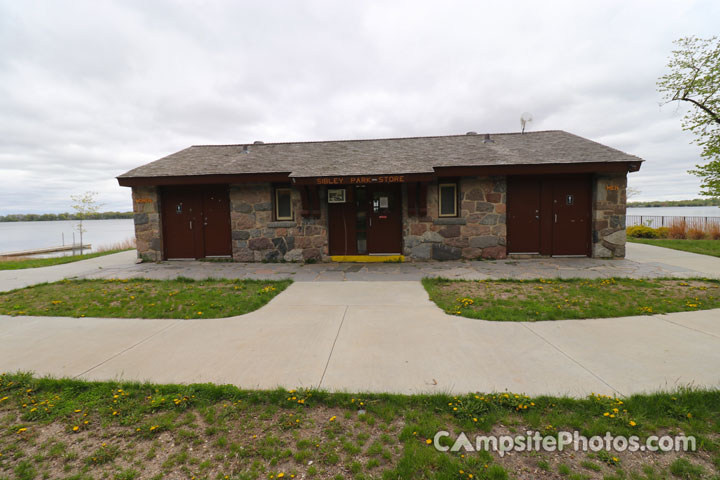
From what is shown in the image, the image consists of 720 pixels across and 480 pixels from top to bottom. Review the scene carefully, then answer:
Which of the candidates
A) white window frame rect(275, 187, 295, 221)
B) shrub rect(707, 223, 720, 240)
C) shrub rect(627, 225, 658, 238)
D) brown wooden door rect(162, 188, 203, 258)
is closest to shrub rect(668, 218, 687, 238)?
shrub rect(627, 225, 658, 238)

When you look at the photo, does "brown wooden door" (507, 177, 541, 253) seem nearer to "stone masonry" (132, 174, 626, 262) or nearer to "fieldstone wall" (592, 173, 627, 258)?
"stone masonry" (132, 174, 626, 262)

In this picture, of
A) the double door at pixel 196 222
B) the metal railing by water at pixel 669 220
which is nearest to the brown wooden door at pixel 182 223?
the double door at pixel 196 222

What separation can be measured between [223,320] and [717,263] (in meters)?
11.5

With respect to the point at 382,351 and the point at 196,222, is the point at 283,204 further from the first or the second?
the point at 382,351

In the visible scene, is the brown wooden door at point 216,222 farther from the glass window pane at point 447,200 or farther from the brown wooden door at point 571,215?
the brown wooden door at point 571,215

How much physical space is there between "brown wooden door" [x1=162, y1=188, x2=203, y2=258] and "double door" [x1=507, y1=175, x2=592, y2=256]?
32.5 feet

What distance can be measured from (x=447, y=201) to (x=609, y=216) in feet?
15.4

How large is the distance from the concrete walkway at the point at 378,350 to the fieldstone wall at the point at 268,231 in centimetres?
467

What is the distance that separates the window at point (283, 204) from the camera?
403 inches

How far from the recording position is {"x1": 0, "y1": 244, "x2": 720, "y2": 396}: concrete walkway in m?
3.03

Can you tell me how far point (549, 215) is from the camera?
9727 millimetres

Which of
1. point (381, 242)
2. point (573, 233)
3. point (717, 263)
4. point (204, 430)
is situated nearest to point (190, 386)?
point (204, 430)

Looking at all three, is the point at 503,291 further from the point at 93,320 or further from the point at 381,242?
the point at 93,320

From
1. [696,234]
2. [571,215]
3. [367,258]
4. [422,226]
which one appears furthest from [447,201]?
[696,234]
